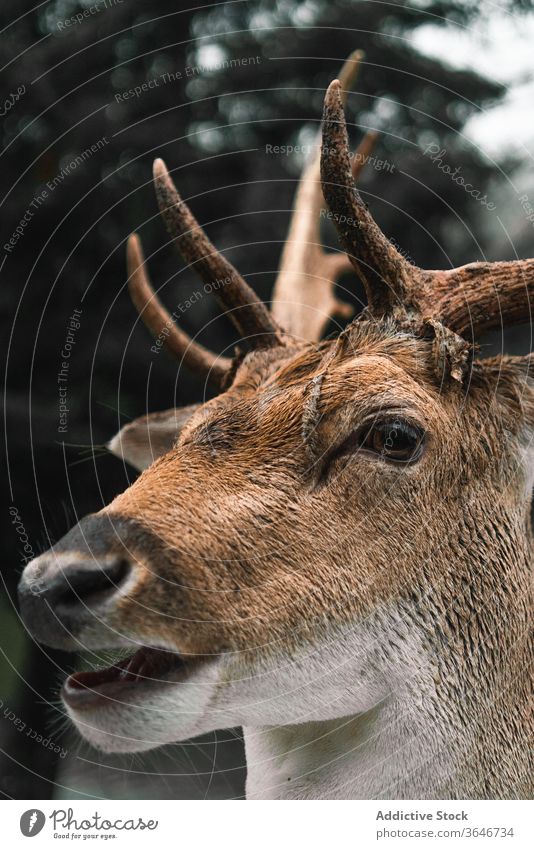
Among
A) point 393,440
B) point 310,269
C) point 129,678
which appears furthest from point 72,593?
point 310,269

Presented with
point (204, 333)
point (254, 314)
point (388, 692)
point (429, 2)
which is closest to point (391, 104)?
point (429, 2)

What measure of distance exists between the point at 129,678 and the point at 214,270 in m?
1.23

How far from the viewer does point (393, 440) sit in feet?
6.86

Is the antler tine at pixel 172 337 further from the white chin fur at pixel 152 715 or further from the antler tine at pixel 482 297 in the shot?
the white chin fur at pixel 152 715

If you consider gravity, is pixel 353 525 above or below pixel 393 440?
below

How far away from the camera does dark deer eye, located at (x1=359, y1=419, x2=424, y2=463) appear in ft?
6.82

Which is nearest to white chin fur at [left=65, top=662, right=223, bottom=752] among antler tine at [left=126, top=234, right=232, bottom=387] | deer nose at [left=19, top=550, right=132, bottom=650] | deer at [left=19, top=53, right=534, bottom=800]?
deer at [left=19, top=53, right=534, bottom=800]

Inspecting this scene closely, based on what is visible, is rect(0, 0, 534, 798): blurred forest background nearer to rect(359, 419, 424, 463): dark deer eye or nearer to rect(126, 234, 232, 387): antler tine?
rect(126, 234, 232, 387): antler tine

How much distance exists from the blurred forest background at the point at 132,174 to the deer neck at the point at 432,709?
2068 millimetres

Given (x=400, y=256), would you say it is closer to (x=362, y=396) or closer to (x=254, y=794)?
(x=362, y=396)

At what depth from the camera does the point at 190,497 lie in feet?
6.45
